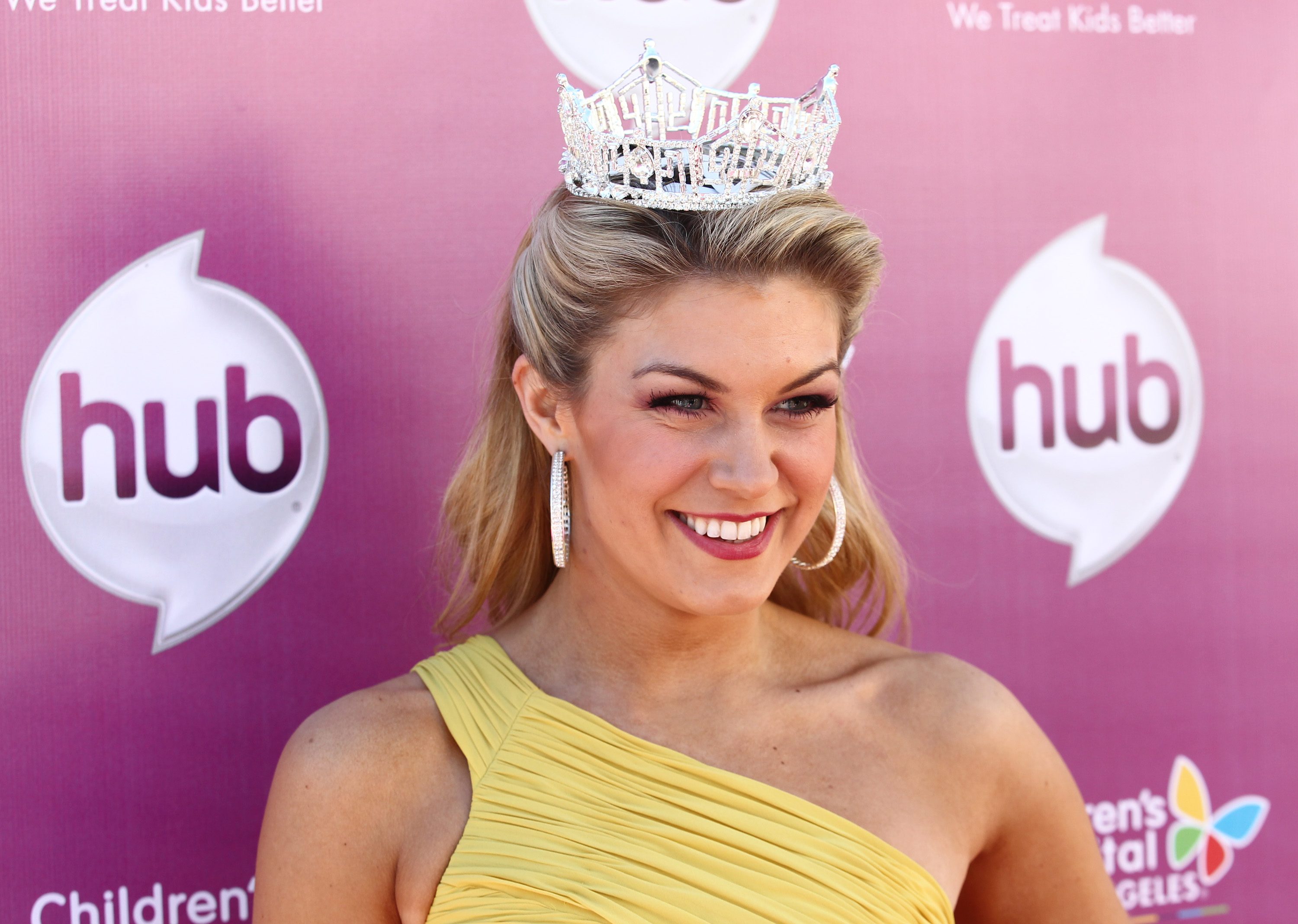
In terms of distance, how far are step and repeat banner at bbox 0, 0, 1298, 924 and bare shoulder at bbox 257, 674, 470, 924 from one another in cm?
16

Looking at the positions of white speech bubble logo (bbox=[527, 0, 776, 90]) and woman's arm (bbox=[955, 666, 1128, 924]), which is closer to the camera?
woman's arm (bbox=[955, 666, 1128, 924])

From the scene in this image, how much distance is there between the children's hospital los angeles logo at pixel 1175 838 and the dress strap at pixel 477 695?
4.25 feet

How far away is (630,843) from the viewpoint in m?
1.57

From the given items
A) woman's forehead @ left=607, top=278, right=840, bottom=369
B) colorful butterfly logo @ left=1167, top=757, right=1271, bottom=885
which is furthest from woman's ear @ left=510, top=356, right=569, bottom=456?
colorful butterfly logo @ left=1167, top=757, right=1271, bottom=885

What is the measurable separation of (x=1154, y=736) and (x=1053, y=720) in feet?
0.73

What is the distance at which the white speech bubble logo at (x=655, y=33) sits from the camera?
2.10m

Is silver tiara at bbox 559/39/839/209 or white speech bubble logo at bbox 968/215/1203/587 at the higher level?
silver tiara at bbox 559/39/839/209

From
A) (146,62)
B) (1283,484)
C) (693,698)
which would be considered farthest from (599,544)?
(1283,484)

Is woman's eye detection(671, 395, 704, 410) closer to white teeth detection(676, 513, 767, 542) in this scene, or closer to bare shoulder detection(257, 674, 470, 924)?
white teeth detection(676, 513, 767, 542)

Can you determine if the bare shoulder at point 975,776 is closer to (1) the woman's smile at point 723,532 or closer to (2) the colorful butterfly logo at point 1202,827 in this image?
(1) the woman's smile at point 723,532

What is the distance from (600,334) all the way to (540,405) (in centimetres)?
17

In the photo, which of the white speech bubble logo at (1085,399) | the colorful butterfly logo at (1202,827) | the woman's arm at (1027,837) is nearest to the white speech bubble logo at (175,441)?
the woman's arm at (1027,837)

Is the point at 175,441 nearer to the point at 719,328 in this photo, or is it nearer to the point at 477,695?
the point at 477,695

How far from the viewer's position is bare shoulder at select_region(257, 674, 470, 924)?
1.59 meters
